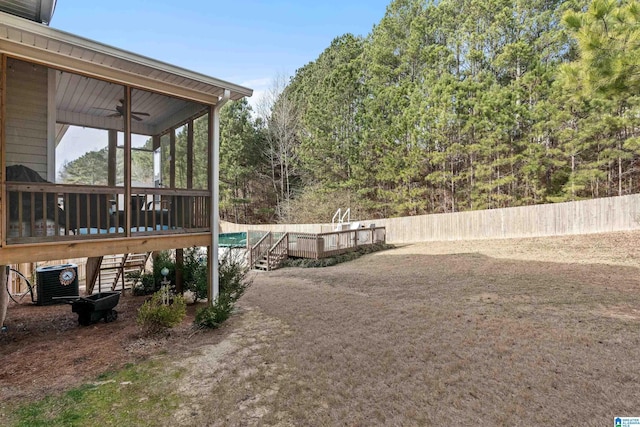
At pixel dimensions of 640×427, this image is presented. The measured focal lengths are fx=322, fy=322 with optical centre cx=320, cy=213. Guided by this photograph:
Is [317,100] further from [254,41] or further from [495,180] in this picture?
[495,180]

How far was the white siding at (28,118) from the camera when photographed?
4.97 meters

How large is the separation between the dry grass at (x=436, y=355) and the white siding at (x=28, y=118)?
14.1 ft

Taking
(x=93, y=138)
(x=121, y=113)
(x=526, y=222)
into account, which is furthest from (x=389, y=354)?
(x=526, y=222)

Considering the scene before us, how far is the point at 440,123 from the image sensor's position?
17.5m

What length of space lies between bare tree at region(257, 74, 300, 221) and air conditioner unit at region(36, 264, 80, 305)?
19.1m

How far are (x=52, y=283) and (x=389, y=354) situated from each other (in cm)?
689

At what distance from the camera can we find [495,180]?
16688 mm

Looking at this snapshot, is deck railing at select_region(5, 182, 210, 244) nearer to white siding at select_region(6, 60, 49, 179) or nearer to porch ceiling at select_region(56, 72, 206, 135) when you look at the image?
white siding at select_region(6, 60, 49, 179)

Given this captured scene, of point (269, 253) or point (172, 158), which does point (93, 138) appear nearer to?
point (172, 158)

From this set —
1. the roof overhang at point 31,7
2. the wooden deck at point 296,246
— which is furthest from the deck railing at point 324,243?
the roof overhang at point 31,7

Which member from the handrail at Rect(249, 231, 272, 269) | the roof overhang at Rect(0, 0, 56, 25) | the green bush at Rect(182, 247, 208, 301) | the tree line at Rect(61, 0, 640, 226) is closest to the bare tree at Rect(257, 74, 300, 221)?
the tree line at Rect(61, 0, 640, 226)

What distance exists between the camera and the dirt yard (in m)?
2.85

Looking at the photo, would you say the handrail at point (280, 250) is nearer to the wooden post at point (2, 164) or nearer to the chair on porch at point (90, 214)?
the chair on porch at point (90, 214)

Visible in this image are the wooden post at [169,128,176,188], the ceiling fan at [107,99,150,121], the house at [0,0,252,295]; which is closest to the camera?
the house at [0,0,252,295]
